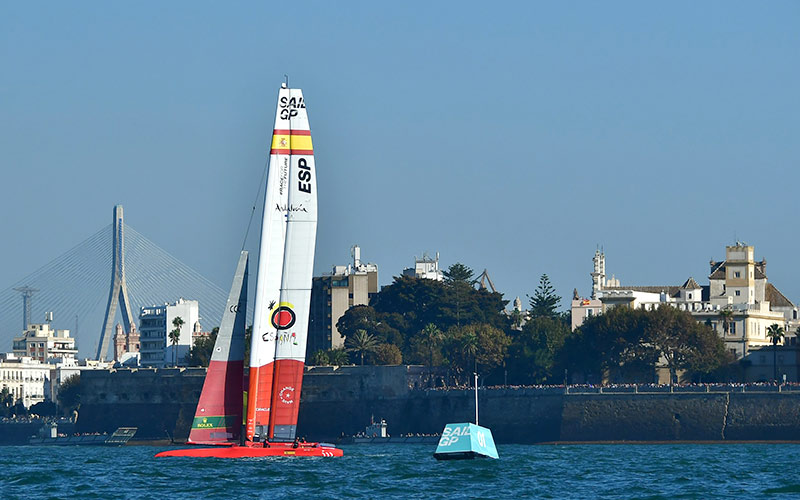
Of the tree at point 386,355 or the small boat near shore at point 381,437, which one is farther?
the tree at point 386,355

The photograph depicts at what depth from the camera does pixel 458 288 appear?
154m

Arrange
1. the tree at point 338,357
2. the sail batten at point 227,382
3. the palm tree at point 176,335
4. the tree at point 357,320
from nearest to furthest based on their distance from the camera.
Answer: the sail batten at point 227,382 → the tree at point 338,357 → the tree at point 357,320 → the palm tree at point 176,335

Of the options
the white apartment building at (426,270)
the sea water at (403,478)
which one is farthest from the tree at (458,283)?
the sea water at (403,478)

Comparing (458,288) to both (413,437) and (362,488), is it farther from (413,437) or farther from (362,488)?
(362,488)

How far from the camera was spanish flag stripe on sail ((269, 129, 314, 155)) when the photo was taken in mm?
65188

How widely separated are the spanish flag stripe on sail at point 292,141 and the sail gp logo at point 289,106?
630mm

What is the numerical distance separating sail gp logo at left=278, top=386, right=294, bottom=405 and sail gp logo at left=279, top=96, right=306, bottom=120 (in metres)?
10.5

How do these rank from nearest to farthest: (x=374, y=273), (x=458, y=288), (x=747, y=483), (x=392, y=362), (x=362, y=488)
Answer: (x=362, y=488)
(x=747, y=483)
(x=392, y=362)
(x=458, y=288)
(x=374, y=273)

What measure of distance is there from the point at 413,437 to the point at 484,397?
19.4ft

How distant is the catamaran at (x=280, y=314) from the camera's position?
65250 millimetres

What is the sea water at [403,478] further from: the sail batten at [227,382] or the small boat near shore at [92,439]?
the small boat near shore at [92,439]

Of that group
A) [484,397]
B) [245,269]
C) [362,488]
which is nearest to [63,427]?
[484,397]

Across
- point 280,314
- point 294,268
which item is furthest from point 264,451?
point 294,268

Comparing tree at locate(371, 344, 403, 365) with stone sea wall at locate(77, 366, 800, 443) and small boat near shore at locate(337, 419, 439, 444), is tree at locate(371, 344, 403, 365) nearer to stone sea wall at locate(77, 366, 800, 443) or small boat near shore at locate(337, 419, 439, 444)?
stone sea wall at locate(77, 366, 800, 443)
